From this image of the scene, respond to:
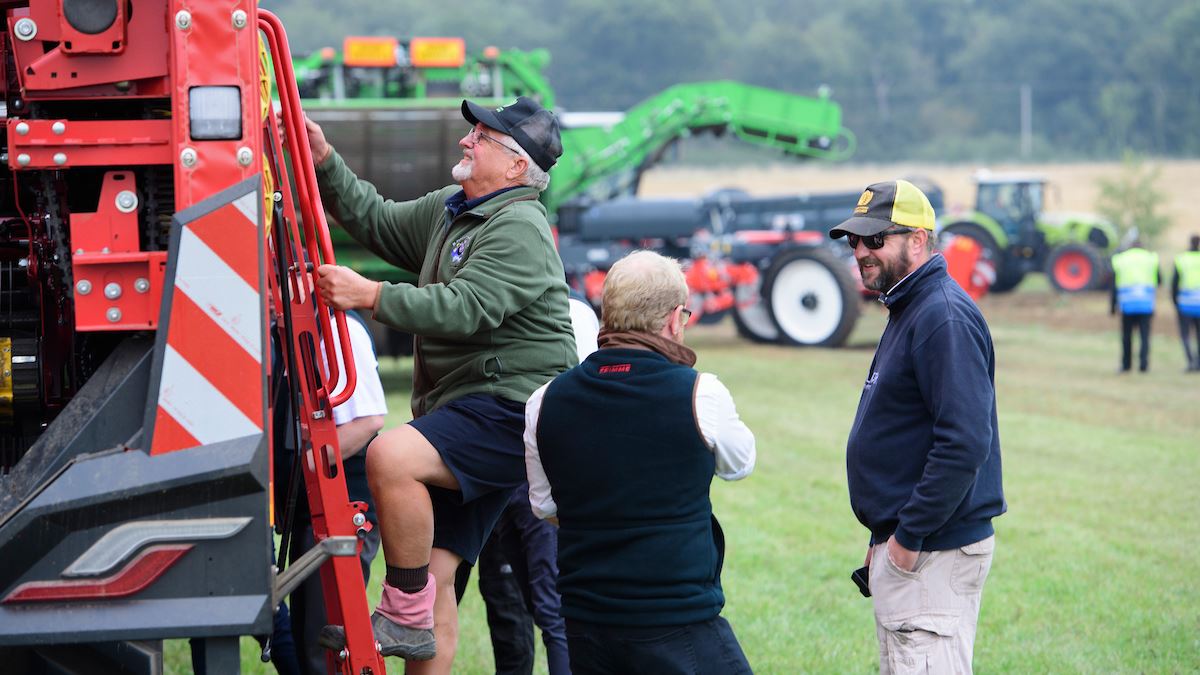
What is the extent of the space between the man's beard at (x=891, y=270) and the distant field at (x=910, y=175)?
163 ft

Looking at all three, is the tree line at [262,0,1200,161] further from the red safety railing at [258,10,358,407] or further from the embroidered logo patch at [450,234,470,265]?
the red safety railing at [258,10,358,407]

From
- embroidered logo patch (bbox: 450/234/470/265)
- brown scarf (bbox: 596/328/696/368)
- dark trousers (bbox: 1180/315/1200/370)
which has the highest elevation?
embroidered logo patch (bbox: 450/234/470/265)

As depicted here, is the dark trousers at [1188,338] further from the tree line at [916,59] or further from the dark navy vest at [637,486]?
the tree line at [916,59]

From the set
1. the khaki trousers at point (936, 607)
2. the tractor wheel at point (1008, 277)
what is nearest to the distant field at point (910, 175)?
the tractor wheel at point (1008, 277)

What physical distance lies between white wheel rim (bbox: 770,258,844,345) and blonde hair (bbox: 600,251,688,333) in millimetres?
17498

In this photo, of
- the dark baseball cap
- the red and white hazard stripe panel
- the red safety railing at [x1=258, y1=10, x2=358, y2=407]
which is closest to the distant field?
the dark baseball cap

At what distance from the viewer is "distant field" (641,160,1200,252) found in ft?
183

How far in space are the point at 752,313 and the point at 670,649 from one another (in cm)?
1883

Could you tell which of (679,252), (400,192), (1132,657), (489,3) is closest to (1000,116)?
(489,3)

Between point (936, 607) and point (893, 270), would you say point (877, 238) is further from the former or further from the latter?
point (936, 607)

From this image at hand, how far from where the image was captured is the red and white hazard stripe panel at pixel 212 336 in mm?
3350

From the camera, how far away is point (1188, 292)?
19.5 m

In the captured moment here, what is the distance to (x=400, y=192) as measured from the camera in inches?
549

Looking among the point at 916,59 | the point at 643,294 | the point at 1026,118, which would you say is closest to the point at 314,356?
the point at 643,294
